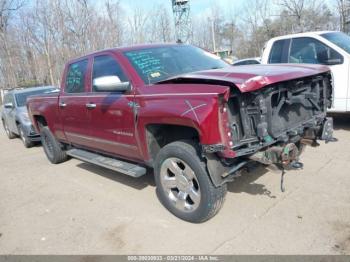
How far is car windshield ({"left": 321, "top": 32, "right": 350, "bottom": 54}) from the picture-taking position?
21.0 feet

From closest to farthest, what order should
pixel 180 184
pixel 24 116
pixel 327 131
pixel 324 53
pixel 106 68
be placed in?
pixel 180 184, pixel 327 131, pixel 106 68, pixel 324 53, pixel 24 116

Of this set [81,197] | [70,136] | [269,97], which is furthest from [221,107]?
[70,136]

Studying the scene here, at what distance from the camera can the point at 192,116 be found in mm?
2990

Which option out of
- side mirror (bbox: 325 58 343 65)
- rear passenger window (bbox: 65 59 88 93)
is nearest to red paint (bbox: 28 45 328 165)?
rear passenger window (bbox: 65 59 88 93)

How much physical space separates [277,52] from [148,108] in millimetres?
4876

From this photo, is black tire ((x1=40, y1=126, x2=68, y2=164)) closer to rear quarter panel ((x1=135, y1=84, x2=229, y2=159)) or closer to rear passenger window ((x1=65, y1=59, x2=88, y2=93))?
rear passenger window ((x1=65, y1=59, x2=88, y2=93))

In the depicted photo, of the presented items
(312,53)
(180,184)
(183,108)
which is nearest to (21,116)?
(180,184)

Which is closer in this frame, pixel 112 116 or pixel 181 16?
pixel 112 116

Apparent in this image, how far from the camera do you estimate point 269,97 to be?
10.1 ft

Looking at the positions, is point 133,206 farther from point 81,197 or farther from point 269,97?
point 269,97

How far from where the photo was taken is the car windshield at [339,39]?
640 centimetres

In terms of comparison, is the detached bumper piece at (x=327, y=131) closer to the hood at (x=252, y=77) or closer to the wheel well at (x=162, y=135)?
the hood at (x=252, y=77)

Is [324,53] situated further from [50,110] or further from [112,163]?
[50,110]

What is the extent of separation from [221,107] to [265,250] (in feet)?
4.58
